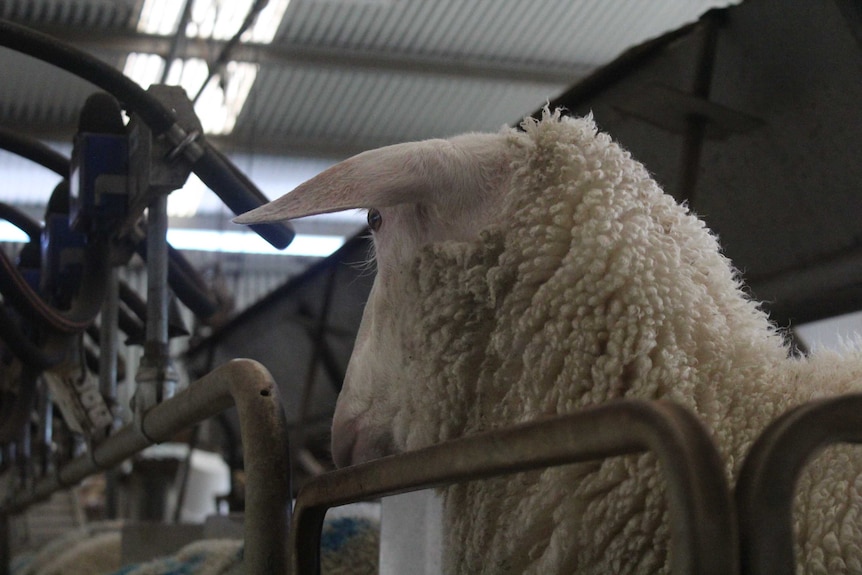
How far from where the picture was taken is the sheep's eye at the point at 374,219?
1.25m

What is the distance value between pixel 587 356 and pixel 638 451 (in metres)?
0.39

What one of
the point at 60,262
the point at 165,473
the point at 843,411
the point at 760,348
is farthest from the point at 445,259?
the point at 165,473

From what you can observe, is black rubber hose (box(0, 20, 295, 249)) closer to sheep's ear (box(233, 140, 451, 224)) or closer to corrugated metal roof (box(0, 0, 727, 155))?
sheep's ear (box(233, 140, 451, 224))

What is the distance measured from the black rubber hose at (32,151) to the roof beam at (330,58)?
3.48 m

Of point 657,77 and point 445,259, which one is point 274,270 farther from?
point 445,259

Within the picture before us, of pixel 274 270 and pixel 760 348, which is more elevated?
pixel 274 270

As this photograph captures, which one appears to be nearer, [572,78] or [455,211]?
[455,211]

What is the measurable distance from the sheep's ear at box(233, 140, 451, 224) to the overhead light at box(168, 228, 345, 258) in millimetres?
7090

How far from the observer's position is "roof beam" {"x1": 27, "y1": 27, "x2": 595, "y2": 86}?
208 inches

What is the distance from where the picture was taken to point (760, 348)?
96 cm

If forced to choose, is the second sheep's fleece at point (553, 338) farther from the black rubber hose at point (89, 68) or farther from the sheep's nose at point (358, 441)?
the black rubber hose at point (89, 68)

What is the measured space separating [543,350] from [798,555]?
0.32 meters

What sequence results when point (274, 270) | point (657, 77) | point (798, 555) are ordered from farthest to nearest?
point (274, 270)
point (657, 77)
point (798, 555)

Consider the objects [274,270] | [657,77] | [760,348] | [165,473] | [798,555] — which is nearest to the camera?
[798,555]
